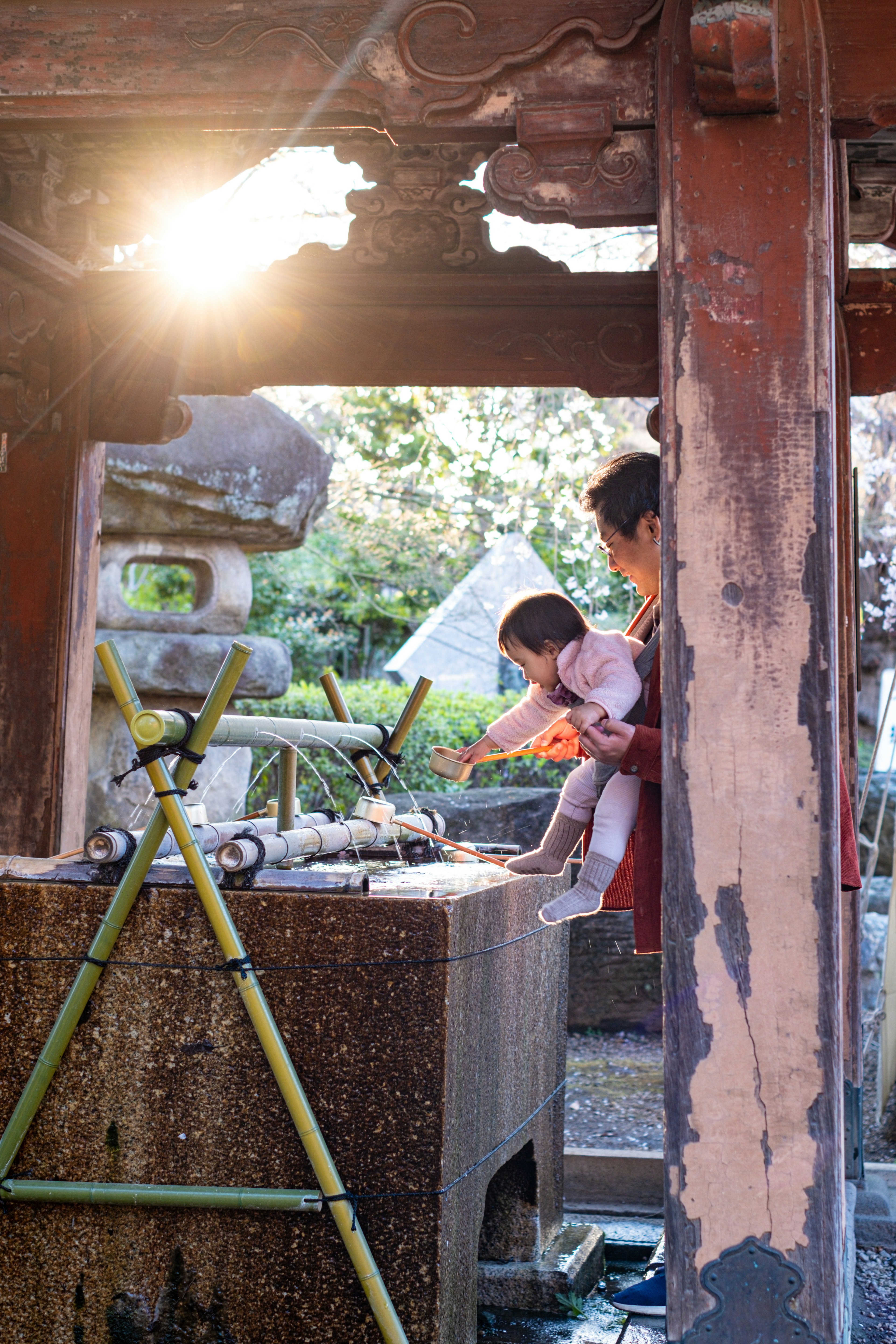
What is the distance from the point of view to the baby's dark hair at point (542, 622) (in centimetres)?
292

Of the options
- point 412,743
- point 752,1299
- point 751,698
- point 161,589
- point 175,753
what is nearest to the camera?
point 752,1299

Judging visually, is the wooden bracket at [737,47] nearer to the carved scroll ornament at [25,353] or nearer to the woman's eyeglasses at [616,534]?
the woman's eyeglasses at [616,534]

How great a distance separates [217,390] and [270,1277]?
10.6 feet

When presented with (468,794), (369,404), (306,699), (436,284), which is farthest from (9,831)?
(369,404)

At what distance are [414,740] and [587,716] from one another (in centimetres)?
788

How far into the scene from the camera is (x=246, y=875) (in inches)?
97.9

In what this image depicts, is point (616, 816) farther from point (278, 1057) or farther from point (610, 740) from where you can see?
point (278, 1057)

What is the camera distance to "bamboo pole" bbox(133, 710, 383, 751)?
7.80 feet

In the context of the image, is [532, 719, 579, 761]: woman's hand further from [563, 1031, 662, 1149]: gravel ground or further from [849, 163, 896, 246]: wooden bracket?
[563, 1031, 662, 1149]: gravel ground

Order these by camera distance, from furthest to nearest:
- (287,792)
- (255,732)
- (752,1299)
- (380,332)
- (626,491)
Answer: (380,332) → (287,792) → (626,491) → (255,732) → (752,1299)

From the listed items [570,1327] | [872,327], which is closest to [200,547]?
[872,327]

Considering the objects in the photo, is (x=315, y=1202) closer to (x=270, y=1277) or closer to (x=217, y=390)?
(x=270, y=1277)

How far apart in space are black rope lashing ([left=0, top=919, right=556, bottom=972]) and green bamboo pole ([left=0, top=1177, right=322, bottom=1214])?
426 millimetres

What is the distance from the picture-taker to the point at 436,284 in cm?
415
